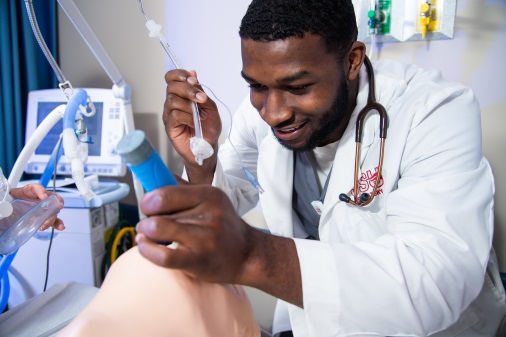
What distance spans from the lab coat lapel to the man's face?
0.13m

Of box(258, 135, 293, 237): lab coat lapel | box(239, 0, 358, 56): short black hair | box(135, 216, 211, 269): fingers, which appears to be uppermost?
box(239, 0, 358, 56): short black hair

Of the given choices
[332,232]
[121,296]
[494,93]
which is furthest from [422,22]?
[121,296]

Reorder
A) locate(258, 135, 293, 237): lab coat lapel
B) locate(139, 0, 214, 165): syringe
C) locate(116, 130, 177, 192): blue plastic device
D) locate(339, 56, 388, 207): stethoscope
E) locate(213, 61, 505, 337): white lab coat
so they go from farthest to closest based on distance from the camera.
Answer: locate(258, 135, 293, 237): lab coat lapel → locate(339, 56, 388, 207): stethoscope → locate(139, 0, 214, 165): syringe → locate(213, 61, 505, 337): white lab coat → locate(116, 130, 177, 192): blue plastic device

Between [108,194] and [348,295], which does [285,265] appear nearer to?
[348,295]

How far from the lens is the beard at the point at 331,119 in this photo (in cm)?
93

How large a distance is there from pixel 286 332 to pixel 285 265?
2.71ft

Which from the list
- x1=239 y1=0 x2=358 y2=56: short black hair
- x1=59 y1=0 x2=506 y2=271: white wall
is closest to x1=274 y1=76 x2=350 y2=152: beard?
x1=239 y1=0 x2=358 y2=56: short black hair

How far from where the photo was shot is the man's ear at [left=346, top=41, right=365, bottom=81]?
3.13 ft

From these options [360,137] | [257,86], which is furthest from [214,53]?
[360,137]

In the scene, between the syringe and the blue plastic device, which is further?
the syringe

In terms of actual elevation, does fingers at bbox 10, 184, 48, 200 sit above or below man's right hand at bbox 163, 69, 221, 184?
below

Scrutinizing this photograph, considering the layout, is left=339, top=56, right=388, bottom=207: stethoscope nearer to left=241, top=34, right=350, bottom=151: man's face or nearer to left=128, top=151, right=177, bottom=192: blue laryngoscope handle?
left=241, top=34, right=350, bottom=151: man's face

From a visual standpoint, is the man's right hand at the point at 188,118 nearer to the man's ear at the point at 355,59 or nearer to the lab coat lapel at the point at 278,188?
the lab coat lapel at the point at 278,188

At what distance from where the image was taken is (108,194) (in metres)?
1.45
